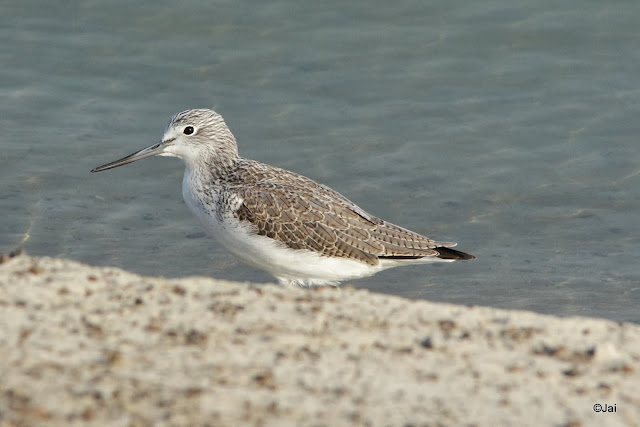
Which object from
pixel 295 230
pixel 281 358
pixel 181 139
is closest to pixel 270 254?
pixel 295 230

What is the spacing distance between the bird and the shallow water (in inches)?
54.3

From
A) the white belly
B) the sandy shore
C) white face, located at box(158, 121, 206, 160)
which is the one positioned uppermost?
white face, located at box(158, 121, 206, 160)

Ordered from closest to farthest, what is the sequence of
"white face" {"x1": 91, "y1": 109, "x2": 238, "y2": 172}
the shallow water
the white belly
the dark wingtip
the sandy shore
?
the sandy shore
the white belly
the dark wingtip
"white face" {"x1": 91, "y1": 109, "x2": 238, "y2": 172}
the shallow water

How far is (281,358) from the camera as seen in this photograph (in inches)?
201

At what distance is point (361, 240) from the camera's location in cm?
841

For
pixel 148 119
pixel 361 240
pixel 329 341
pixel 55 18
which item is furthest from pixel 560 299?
pixel 55 18

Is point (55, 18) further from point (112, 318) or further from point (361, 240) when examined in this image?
point (112, 318)

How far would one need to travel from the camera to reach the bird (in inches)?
325

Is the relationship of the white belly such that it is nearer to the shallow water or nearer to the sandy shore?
the shallow water

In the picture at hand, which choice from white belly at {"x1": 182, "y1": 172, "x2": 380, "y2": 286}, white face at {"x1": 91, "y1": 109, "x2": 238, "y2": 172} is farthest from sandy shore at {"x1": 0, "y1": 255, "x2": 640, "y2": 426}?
white face at {"x1": 91, "y1": 109, "x2": 238, "y2": 172}

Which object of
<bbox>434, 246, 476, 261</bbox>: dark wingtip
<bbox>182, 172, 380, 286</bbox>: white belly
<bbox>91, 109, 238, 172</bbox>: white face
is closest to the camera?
<bbox>182, 172, 380, 286</bbox>: white belly

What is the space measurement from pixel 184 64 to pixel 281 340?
9.04m

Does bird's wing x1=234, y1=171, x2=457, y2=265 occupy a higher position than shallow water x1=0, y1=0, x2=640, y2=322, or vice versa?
shallow water x1=0, y1=0, x2=640, y2=322

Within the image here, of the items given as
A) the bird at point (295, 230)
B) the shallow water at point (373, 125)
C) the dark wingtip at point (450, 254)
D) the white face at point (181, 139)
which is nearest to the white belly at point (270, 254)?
the bird at point (295, 230)
